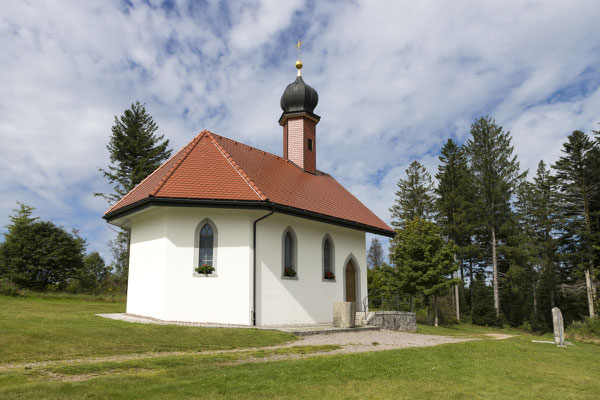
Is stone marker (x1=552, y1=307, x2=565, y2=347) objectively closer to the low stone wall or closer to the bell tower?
the low stone wall

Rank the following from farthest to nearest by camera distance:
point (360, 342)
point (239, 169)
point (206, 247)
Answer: point (239, 169) → point (206, 247) → point (360, 342)

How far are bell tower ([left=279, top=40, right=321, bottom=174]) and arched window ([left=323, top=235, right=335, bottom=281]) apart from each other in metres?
4.75

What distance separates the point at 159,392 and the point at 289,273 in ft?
30.0

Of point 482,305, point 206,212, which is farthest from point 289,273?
point 482,305

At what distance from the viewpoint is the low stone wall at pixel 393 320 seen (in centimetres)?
1513

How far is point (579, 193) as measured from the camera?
29625 millimetres

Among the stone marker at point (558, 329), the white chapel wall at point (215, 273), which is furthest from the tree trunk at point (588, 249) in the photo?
the white chapel wall at point (215, 273)

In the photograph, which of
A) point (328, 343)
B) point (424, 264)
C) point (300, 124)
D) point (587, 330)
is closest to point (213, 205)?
point (328, 343)

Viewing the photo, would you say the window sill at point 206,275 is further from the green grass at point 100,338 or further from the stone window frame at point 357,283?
the stone window frame at point 357,283

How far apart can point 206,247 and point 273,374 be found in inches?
296

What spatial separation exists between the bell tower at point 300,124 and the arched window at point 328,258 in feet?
15.6

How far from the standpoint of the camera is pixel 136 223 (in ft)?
50.6

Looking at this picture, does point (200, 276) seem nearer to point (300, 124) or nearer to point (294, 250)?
point (294, 250)

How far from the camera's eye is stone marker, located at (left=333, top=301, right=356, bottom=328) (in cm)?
1350
